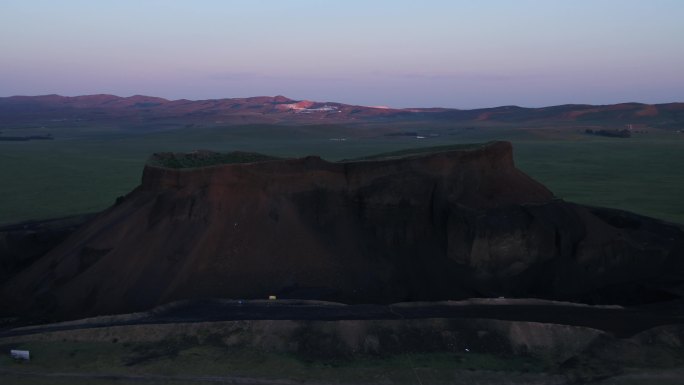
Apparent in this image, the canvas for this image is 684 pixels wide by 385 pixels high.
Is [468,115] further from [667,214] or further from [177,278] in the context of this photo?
[177,278]

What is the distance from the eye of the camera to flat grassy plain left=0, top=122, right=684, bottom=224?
38.9 meters

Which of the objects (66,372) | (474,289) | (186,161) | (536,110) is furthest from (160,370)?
(536,110)

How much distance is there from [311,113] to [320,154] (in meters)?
105

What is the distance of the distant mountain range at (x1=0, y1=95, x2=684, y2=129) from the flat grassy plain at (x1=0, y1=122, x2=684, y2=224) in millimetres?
30964

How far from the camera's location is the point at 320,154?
69125 millimetres

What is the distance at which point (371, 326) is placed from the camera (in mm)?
14031

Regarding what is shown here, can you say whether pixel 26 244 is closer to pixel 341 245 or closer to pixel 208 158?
pixel 208 158

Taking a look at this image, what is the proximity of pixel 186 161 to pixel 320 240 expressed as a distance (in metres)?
5.86

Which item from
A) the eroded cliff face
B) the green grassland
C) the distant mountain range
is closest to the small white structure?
the green grassland

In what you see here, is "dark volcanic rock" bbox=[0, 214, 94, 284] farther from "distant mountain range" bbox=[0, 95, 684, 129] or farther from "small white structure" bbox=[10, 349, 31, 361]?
"distant mountain range" bbox=[0, 95, 684, 129]

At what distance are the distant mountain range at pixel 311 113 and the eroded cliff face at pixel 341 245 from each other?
104652 millimetres

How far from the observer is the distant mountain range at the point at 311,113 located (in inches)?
5231

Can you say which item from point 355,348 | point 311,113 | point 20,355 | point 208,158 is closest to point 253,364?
point 355,348

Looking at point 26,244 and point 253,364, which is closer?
point 253,364
